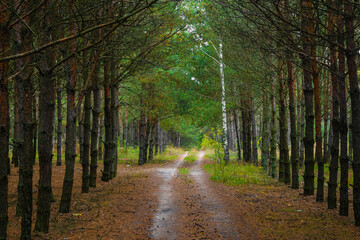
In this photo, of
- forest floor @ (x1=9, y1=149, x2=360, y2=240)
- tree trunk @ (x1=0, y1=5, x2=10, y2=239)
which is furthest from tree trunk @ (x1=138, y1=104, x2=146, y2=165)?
tree trunk @ (x1=0, y1=5, x2=10, y2=239)

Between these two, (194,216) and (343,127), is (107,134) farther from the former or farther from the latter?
(343,127)

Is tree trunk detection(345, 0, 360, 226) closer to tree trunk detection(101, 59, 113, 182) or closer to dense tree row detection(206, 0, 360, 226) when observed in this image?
dense tree row detection(206, 0, 360, 226)

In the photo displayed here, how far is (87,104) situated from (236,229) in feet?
20.9

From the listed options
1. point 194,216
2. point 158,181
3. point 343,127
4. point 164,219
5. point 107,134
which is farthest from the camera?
point 158,181

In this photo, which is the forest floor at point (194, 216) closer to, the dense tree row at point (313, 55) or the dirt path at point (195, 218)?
the dirt path at point (195, 218)

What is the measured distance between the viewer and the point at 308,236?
5.35m

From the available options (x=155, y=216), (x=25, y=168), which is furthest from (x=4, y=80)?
(x=155, y=216)

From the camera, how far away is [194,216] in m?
7.30

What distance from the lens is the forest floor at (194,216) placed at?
5.80m

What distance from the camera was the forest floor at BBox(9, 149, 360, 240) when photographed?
580 centimetres

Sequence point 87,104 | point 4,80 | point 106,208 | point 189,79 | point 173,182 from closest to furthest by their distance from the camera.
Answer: point 4,80 < point 106,208 < point 87,104 < point 173,182 < point 189,79

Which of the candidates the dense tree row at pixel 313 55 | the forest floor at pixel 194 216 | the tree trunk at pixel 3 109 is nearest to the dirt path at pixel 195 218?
the forest floor at pixel 194 216

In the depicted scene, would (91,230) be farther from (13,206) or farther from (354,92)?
(354,92)

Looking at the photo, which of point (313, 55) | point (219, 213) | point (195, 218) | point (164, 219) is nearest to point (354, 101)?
point (313, 55)
